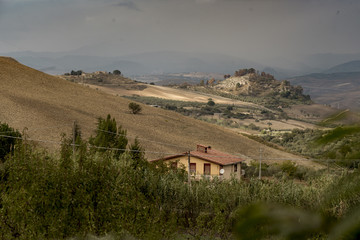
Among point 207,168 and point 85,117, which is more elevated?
point 85,117

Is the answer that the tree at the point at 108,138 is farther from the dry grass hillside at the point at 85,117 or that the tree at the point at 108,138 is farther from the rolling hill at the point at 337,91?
the rolling hill at the point at 337,91

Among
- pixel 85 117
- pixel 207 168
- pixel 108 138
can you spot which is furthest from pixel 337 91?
pixel 85 117

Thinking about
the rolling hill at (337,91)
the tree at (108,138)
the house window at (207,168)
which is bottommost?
the house window at (207,168)

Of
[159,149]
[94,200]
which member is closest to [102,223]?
[94,200]

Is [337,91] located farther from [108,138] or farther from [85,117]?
[85,117]

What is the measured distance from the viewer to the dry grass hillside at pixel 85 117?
45.7 metres

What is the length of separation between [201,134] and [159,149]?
12.9 m

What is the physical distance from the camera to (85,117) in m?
52.3

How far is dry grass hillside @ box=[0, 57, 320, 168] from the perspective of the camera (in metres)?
45.7

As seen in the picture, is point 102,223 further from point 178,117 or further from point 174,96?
point 174,96

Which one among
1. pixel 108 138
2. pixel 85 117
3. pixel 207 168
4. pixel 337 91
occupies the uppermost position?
pixel 337 91

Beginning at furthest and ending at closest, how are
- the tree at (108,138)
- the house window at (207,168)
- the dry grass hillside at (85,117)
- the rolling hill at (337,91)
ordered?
1. the dry grass hillside at (85,117)
2. the house window at (207,168)
3. the tree at (108,138)
4. the rolling hill at (337,91)

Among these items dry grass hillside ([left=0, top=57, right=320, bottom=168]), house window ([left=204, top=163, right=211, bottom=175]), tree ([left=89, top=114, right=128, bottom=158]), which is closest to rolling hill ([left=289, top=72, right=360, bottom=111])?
tree ([left=89, top=114, right=128, bottom=158])

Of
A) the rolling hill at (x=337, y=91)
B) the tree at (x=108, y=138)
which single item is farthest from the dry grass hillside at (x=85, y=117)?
the rolling hill at (x=337, y=91)
